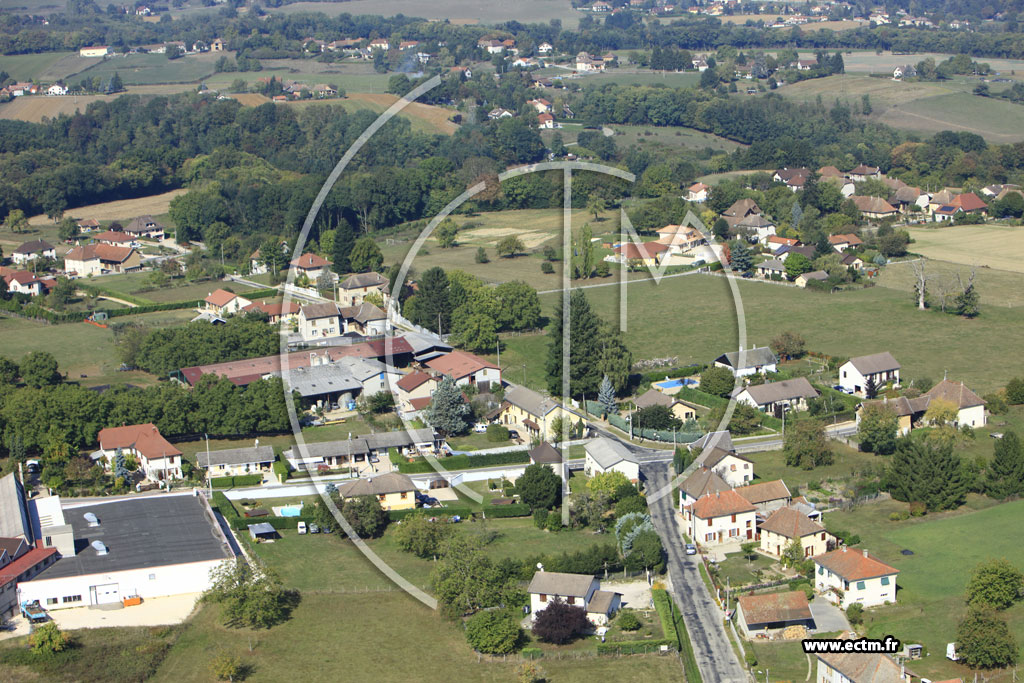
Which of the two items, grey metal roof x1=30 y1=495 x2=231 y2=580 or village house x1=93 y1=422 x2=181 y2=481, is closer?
grey metal roof x1=30 y1=495 x2=231 y2=580

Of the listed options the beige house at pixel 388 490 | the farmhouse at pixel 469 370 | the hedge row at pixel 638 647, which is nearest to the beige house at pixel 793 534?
the hedge row at pixel 638 647

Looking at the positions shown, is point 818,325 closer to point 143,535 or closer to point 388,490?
point 388,490

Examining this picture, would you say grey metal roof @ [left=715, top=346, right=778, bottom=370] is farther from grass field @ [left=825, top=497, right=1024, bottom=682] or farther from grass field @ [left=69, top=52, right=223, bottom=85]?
grass field @ [left=69, top=52, right=223, bottom=85]

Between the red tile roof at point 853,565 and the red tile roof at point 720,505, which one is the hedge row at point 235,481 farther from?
the red tile roof at point 853,565

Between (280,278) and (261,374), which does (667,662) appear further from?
(280,278)

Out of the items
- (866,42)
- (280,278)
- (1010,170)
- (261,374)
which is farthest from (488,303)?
(866,42)

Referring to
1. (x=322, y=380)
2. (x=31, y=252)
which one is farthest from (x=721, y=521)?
(x=31, y=252)

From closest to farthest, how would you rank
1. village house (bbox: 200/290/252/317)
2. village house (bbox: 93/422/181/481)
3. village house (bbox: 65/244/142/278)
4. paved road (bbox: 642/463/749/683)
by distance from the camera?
paved road (bbox: 642/463/749/683), village house (bbox: 93/422/181/481), village house (bbox: 200/290/252/317), village house (bbox: 65/244/142/278)

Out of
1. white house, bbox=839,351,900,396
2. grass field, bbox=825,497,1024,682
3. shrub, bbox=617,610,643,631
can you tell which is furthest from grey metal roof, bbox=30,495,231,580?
white house, bbox=839,351,900,396
